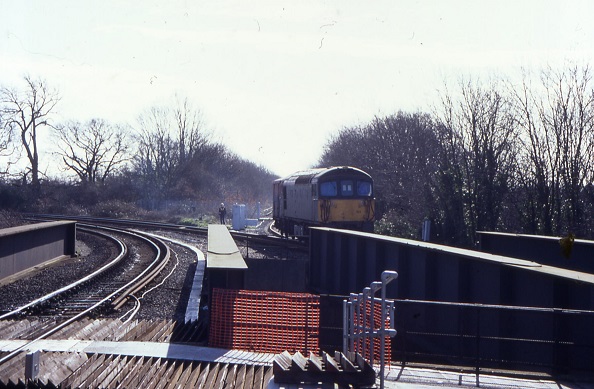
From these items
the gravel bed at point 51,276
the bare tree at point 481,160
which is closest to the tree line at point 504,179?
the bare tree at point 481,160

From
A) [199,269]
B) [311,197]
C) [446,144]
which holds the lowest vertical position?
[199,269]

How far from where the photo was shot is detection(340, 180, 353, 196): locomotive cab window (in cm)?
2983

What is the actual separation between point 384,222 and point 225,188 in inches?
2070

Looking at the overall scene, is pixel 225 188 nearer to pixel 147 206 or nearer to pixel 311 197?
pixel 147 206

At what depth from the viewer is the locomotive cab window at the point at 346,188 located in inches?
1174

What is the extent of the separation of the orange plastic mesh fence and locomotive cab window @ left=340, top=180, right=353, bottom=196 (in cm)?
1976

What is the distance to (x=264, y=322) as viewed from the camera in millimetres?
9875

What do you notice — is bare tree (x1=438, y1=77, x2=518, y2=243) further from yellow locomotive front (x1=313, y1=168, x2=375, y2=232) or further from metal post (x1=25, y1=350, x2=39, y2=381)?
metal post (x1=25, y1=350, x2=39, y2=381)

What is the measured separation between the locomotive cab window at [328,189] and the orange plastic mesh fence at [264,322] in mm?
19158

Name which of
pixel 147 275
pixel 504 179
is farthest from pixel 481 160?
pixel 147 275

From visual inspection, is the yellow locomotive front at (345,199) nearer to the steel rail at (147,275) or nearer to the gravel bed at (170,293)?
the gravel bed at (170,293)

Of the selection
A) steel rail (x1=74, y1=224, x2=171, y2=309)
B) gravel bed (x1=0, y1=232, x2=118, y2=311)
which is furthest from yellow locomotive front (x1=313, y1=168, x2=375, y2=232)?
gravel bed (x1=0, y1=232, x2=118, y2=311)

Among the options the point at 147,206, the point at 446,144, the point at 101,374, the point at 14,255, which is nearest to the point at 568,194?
the point at 446,144

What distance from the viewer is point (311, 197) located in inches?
1194
